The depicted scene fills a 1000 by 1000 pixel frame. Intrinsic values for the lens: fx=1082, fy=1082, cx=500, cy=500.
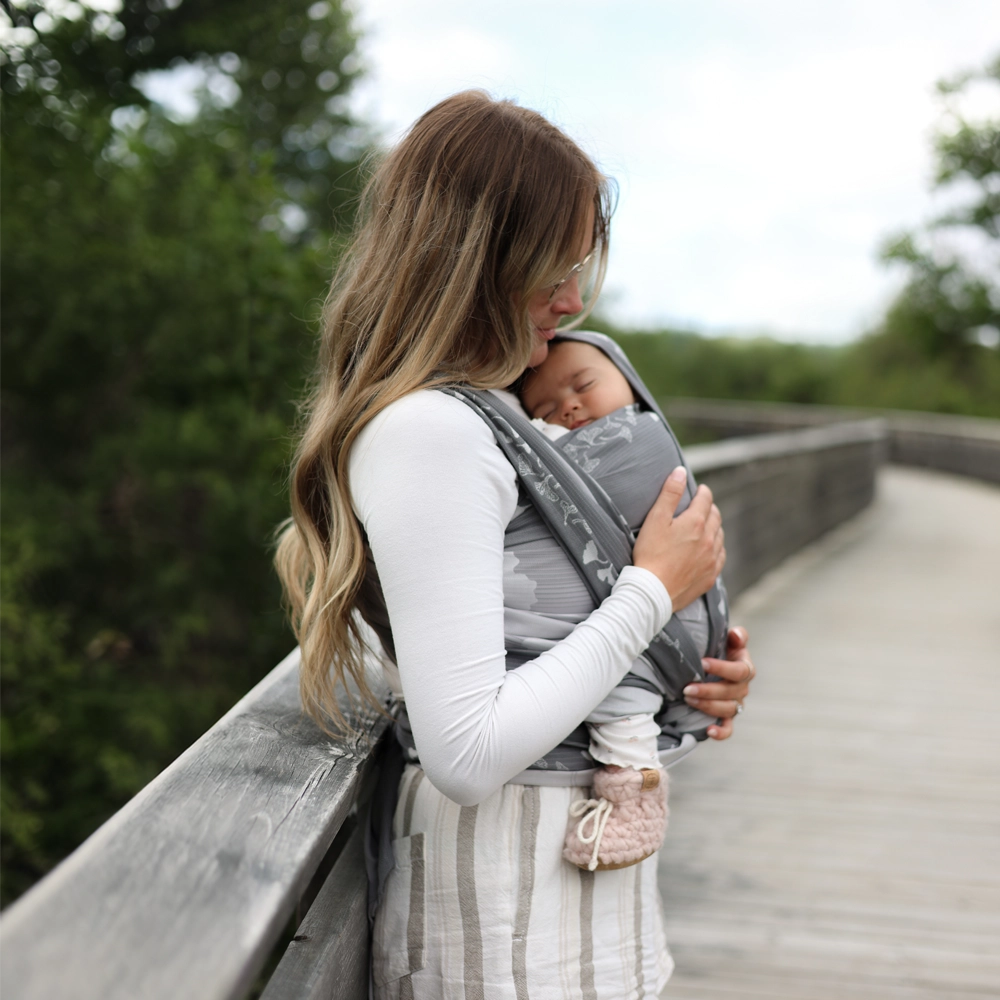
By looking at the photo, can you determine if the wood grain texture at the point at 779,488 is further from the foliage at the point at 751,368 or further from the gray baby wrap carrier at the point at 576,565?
the foliage at the point at 751,368

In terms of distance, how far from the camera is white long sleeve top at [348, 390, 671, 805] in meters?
1.12

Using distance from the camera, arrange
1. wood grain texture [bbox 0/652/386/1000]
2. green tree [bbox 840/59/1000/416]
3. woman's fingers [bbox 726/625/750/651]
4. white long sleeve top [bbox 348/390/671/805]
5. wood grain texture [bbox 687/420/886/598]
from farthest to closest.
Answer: green tree [bbox 840/59/1000/416], wood grain texture [bbox 687/420/886/598], woman's fingers [bbox 726/625/750/651], white long sleeve top [bbox 348/390/671/805], wood grain texture [bbox 0/652/386/1000]

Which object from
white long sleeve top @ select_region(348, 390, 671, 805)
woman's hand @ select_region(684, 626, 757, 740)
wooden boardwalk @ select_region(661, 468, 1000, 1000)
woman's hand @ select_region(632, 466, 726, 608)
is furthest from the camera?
wooden boardwalk @ select_region(661, 468, 1000, 1000)

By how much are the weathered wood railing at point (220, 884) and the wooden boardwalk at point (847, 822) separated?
1.41 m

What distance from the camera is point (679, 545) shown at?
A: 140 cm

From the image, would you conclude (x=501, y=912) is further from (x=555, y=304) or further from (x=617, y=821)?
(x=555, y=304)

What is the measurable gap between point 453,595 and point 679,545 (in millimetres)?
395

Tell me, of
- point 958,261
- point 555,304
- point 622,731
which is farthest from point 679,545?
point 958,261

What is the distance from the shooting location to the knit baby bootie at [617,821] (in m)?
1.31

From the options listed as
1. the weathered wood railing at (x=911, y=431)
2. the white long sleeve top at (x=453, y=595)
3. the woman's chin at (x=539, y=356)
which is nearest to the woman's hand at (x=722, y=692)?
the white long sleeve top at (x=453, y=595)

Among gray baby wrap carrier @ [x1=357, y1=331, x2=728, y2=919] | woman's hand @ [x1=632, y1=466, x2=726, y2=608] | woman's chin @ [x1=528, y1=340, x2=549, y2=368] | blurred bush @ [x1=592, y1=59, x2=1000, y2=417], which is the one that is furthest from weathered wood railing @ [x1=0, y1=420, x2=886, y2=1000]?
blurred bush @ [x1=592, y1=59, x2=1000, y2=417]

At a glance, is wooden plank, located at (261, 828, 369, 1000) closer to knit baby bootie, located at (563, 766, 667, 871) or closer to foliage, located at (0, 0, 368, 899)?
knit baby bootie, located at (563, 766, 667, 871)

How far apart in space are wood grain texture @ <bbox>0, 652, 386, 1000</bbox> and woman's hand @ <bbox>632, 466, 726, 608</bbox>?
18.1 inches

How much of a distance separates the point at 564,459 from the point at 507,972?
616 mm
